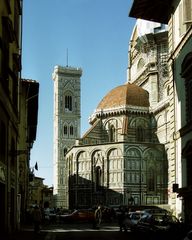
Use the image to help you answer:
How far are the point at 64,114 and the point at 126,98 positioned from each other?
4116 centimetres

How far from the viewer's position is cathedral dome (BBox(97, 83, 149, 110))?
95438mm

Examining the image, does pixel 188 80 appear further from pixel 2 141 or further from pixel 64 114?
pixel 64 114

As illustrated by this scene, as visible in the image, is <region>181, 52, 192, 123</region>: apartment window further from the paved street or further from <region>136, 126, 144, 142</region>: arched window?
<region>136, 126, 144, 142</region>: arched window

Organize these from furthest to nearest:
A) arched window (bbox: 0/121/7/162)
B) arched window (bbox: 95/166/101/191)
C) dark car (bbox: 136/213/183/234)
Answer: arched window (bbox: 95/166/101/191) < dark car (bbox: 136/213/183/234) < arched window (bbox: 0/121/7/162)

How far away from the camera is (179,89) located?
2583 centimetres

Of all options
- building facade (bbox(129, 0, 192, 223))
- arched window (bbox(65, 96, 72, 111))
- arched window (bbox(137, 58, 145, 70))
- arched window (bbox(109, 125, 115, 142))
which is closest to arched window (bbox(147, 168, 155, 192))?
arched window (bbox(109, 125, 115, 142))

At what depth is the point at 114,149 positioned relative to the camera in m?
87.5

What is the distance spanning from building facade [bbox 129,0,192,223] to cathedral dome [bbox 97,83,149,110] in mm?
66789

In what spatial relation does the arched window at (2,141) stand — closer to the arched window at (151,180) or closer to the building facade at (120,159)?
the building facade at (120,159)

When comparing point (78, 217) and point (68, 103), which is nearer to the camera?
point (78, 217)

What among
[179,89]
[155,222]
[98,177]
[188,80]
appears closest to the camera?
[155,222]

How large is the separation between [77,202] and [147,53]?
28189mm

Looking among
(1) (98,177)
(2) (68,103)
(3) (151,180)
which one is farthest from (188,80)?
(2) (68,103)

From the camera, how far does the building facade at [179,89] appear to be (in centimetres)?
2381
